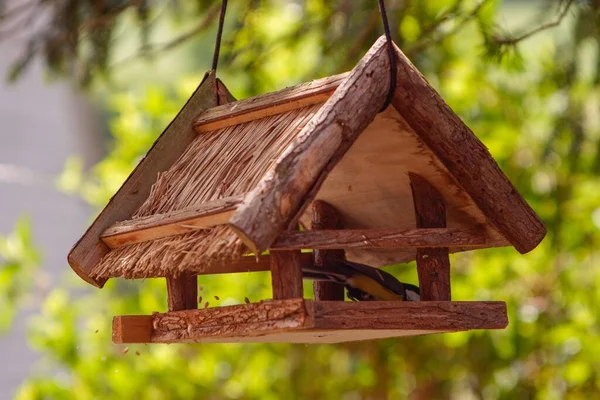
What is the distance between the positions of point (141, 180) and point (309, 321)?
2.19ft

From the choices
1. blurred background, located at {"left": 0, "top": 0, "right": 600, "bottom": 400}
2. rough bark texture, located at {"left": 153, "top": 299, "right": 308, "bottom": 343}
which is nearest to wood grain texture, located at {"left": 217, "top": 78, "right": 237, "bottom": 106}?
rough bark texture, located at {"left": 153, "top": 299, "right": 308, "bottom": 343}

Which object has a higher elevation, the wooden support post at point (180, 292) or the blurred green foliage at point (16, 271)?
the blurred green foliage at point (16, 271)

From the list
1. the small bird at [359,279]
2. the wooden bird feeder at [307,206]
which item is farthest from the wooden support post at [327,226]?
the small bird at [359,279]

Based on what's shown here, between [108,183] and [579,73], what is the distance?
7.15 feet

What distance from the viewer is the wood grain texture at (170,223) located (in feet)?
5.34

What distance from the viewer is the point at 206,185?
1841 mm

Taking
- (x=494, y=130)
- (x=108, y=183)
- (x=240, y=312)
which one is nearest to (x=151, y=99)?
(x=108, y=183)

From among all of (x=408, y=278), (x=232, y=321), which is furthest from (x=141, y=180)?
(x=408, y=278)

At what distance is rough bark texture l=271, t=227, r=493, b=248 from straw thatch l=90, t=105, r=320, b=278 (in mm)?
126

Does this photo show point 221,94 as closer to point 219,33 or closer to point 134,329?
point 219,33

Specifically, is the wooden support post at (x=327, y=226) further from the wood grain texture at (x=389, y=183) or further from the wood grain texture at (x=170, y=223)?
the wood grain texture at (x=170, y=223)

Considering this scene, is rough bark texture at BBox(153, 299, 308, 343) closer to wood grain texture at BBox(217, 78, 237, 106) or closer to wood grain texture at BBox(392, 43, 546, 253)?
wood grain texture at BBox(392, 43, 546, 253)

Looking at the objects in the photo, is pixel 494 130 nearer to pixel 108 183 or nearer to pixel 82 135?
pixel 108 183

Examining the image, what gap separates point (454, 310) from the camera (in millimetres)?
1869
